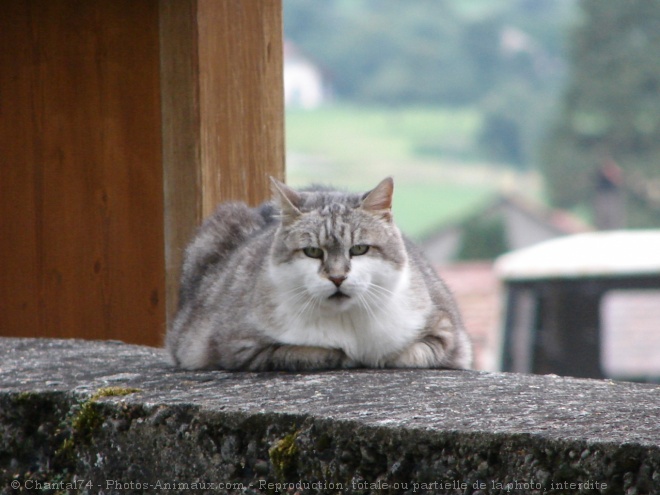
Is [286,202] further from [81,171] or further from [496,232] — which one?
[496,232]

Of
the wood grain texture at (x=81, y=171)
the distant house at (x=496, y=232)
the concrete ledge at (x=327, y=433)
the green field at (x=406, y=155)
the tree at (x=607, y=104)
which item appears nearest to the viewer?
the concrete ledge at (x=327, y=433)

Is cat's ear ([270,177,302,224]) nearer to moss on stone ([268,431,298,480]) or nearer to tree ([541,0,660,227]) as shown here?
moss on stone ([268,431,298,480])

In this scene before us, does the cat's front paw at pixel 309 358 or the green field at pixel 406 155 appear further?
the green field at pixel 406 155

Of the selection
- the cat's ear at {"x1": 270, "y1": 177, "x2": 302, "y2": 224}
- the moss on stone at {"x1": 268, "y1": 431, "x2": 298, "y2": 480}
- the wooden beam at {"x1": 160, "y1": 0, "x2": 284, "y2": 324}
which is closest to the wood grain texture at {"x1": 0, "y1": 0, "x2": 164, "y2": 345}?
the wooden beam at {"x1": 160, "y1": 0, "x2": 284, "y2": 324}

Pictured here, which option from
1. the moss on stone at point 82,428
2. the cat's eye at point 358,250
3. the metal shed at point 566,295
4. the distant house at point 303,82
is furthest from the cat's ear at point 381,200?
the distant house at point 303,82

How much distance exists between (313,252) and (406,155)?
145 feet

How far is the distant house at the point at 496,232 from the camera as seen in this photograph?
101ft

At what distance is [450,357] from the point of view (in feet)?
11.3

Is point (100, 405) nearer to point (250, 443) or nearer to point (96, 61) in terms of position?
point (250, 443)

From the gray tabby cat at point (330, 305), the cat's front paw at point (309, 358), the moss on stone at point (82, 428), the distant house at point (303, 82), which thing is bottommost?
the moss on stone at point (82, 428)

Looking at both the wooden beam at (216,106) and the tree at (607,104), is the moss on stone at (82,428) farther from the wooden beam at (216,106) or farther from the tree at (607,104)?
the tree at (607,104)

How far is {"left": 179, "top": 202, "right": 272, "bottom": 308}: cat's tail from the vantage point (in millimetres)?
3917

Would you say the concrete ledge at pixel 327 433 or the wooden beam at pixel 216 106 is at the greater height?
the wooden beam at pixel 216 106

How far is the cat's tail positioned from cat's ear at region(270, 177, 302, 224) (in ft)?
1.89
